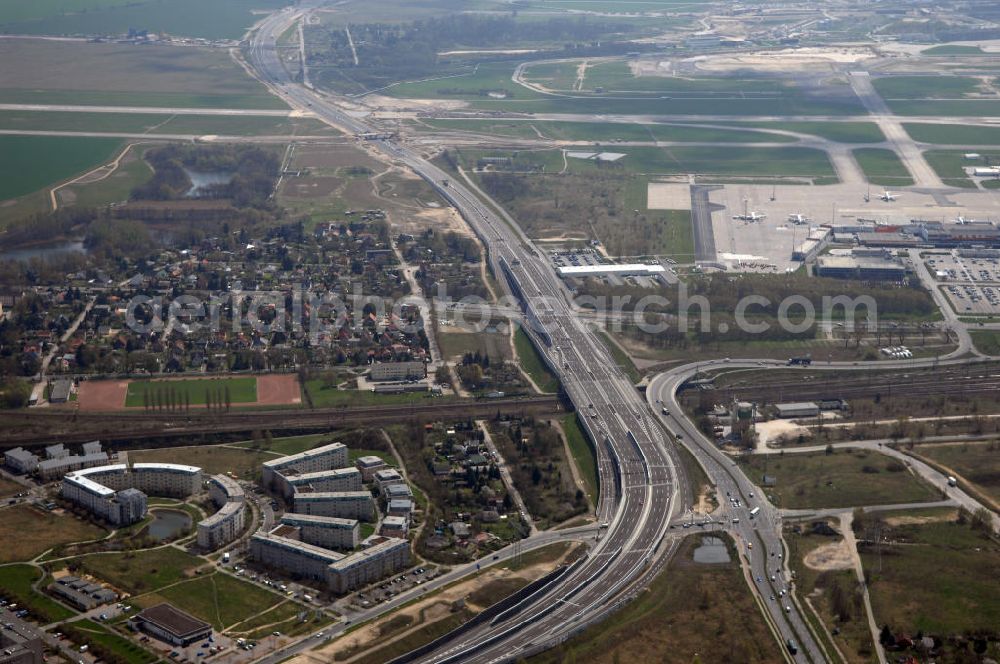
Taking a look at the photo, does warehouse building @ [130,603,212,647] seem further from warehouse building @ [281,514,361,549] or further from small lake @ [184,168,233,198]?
small lake @ [184,168,233,198]

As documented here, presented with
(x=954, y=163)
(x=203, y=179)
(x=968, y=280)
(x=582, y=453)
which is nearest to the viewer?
(x=582, y=453)

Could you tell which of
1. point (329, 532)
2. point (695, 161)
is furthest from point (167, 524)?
point (695, 161)

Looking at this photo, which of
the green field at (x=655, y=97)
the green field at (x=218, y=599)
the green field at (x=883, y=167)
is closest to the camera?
the green field at (x=218, y=599)

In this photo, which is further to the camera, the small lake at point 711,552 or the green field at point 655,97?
the green field at point 655,97

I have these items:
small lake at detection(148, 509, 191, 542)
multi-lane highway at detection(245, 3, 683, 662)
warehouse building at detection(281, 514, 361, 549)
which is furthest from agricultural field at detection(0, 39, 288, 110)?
warehouse building at detection(281, 514, 361, 549)

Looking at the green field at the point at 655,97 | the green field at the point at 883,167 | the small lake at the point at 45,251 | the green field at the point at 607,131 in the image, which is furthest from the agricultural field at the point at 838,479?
the green field at the point at 655,97

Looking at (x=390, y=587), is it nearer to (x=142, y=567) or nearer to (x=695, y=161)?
(x=142, y=567)

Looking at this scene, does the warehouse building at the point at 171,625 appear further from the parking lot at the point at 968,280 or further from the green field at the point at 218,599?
the parking lot at the point at 968,280
